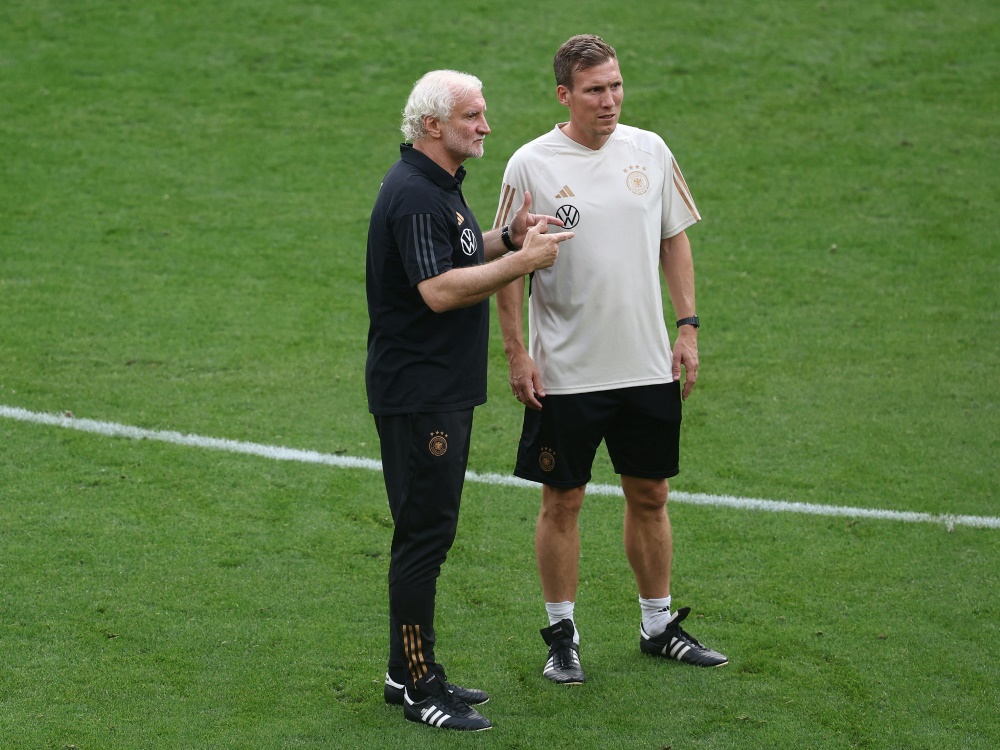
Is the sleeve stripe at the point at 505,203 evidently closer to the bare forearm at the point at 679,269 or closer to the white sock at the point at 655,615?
the bare forearm at the point at 679,269

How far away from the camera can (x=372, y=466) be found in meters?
6.49

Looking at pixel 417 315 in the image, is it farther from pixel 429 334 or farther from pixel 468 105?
pixel 468 105

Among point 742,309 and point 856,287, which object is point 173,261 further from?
point 856,287

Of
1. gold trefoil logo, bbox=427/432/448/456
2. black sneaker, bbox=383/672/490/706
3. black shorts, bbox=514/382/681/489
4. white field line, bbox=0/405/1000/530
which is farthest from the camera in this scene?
white field line, bbox=0/405/1000/530

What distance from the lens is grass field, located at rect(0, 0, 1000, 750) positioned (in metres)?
4.43

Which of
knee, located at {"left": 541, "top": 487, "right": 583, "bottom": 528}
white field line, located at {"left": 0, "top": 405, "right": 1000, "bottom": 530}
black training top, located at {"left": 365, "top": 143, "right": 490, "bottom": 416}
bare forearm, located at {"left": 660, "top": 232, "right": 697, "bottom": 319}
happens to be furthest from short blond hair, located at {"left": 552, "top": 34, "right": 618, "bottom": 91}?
white field line, located at {"left": 0, "top": 405, "right": 1000, "bottom": 530}

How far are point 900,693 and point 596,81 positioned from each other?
7.76ft

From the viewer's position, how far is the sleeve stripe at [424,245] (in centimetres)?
390

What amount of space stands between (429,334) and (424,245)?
1.06ft

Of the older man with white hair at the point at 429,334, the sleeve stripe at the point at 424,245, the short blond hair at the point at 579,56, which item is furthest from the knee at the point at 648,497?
the short blond hair at the point at 579,56

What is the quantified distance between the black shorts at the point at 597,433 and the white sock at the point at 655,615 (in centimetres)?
51

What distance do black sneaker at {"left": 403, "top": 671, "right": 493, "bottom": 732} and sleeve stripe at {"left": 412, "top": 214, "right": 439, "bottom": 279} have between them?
4.47 feet

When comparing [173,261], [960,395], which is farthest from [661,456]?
[173,261]

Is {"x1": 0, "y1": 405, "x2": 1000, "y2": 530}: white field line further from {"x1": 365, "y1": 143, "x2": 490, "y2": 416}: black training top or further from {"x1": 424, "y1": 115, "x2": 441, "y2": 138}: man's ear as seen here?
{"x1": 424, "y1": 115, "x2": 441, "y2": 138}: man's ear
